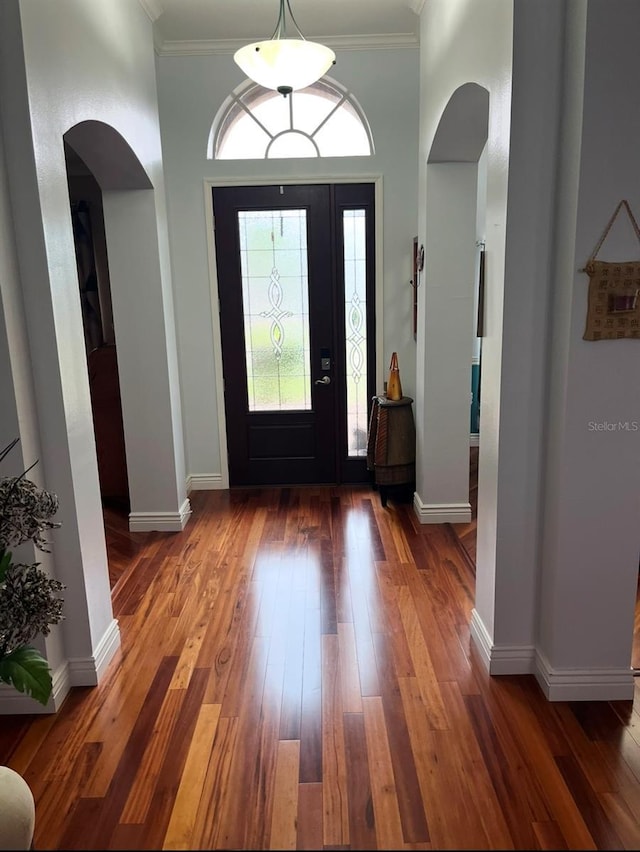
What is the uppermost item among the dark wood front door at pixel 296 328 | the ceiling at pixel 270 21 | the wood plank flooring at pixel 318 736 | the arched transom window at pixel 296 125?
the ceiling at pixel 270 21

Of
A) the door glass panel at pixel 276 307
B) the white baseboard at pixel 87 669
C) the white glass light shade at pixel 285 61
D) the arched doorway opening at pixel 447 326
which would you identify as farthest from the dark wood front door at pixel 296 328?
the white baseboard at pixel 87 669

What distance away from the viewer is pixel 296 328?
15.7 feet

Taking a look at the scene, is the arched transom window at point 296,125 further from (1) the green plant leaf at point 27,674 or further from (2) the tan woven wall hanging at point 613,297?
(1) the green plant leaf at point 27,674

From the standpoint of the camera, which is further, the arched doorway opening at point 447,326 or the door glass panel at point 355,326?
the door glass panel at point 355,326

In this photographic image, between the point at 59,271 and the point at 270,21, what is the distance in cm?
274

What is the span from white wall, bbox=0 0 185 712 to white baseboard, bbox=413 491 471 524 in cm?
219

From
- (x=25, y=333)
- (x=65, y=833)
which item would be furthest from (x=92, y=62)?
(x=65, y=833)

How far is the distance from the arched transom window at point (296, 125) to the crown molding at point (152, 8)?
2.53 ft

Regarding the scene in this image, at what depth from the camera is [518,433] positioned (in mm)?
2369

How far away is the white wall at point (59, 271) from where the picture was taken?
217cm

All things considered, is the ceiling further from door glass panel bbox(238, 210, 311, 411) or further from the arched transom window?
door glass panel bbox(238, 210, 311, 411)

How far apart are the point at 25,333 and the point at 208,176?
276 centimetres

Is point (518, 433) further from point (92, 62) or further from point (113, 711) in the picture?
point (92, 62)

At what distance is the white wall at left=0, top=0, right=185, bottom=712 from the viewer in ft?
7.11
